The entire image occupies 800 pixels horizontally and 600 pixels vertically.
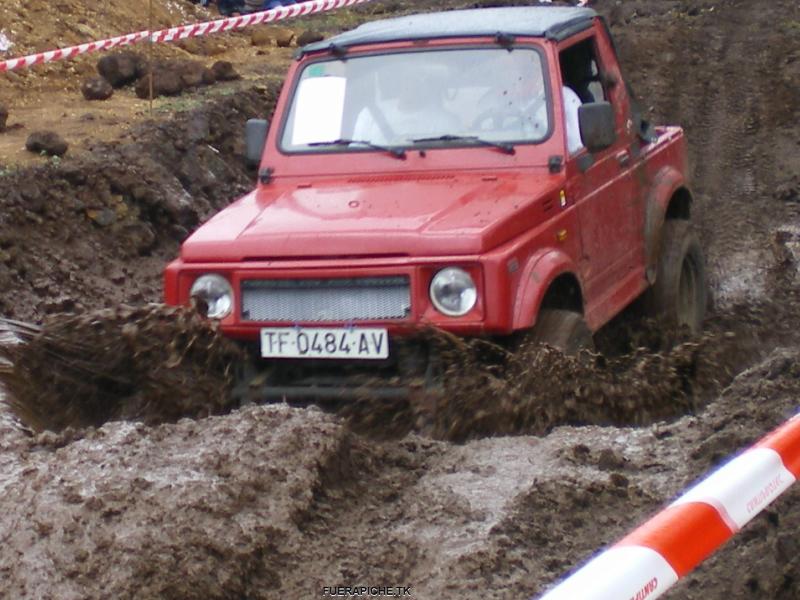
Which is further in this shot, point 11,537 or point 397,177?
point 397,177

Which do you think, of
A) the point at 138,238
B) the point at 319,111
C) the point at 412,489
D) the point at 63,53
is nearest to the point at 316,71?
the point at 319,111

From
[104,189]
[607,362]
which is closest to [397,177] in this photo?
[607,362]

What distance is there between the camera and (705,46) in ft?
55.2

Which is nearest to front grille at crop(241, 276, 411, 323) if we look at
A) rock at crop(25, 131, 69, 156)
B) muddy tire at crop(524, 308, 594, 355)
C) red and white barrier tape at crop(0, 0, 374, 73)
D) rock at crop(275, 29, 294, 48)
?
muddy tire at crop(524, 308, 594, 355)

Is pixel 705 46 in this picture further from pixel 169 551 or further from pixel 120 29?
pixel 169 551

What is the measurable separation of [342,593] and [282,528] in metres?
0.42

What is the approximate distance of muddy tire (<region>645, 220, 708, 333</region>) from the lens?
7.89m

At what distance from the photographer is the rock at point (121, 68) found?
1401cm

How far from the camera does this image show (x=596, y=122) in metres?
6.69

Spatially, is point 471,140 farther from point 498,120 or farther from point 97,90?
point 97,90

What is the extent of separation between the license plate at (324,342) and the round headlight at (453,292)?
0.26m

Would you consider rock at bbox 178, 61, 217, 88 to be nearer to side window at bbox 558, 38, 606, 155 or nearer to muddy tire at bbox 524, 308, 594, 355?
side window at bbox 558, 38, 606, 155

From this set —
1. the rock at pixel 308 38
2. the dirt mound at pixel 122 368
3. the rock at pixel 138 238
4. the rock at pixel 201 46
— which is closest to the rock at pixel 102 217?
the rock at pixel 138 238

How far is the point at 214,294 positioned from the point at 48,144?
5026 mm
